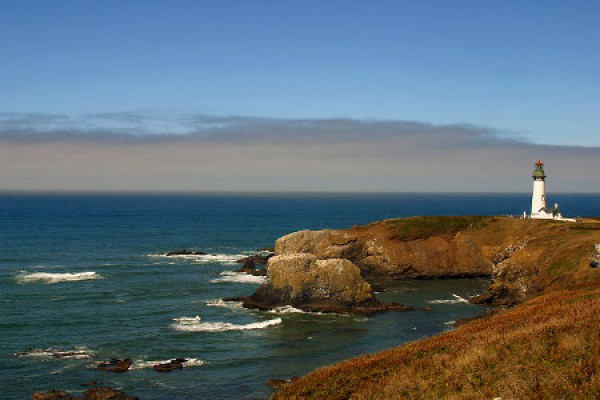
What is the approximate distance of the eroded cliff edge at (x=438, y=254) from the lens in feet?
179

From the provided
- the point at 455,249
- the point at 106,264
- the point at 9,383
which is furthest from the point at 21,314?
the point at 455,249

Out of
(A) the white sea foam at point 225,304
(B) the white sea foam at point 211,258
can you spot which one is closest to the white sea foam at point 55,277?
(B) the white sea foam at point 211,258

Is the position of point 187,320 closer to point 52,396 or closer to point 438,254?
point 52,396

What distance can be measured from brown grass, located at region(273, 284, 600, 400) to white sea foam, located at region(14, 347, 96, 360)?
20994mm

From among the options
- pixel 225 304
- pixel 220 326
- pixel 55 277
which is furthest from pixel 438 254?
pixel 55 277

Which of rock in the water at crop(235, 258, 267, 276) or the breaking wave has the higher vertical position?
rock in the water at crop(235, 258, 267, 276)

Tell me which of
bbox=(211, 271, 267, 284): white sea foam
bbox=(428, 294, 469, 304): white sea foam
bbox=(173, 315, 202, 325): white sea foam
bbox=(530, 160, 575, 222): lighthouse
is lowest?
bbox=(173, 315, 202, 325): white sea foam

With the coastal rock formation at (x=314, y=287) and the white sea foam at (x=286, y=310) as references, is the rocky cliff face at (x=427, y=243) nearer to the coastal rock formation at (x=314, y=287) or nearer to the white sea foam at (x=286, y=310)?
the coastal rock formation at (x=314, y=287)

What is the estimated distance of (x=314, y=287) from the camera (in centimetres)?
5459

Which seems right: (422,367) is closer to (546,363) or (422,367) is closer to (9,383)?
(546,363)

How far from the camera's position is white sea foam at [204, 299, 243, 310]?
54750 millimetres

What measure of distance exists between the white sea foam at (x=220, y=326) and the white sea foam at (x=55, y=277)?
86.4 ft

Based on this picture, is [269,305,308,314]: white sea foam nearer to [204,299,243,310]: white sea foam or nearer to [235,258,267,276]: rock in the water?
[204,299,243,310]: white sea foam

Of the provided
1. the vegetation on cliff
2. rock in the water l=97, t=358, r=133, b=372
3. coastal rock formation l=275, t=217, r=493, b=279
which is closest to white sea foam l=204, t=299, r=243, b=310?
rock in the water l=97, t=358, r=133, b=372
